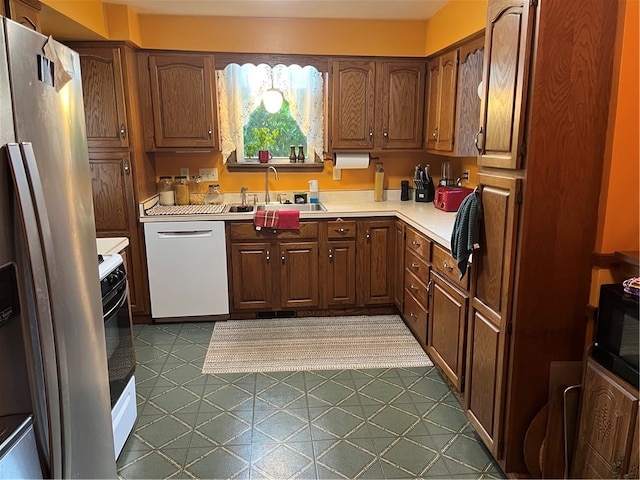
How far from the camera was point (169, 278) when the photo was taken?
144 inches

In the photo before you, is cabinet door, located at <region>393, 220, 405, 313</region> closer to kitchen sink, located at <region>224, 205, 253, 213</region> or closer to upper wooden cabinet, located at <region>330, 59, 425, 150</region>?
upper wooden cabinet, located at <region>330, 59, 425, 150</region>

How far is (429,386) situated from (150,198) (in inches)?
102

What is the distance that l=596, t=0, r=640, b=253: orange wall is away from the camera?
1632 millimetres

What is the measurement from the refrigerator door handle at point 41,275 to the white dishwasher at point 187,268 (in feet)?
8.57

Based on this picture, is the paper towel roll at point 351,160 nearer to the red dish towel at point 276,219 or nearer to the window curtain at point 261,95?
the window curtain at point 261,95

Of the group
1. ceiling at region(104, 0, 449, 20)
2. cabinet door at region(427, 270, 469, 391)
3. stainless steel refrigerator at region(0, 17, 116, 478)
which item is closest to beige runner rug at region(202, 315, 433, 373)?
cabinet door at region(427, 270, 469, 391)

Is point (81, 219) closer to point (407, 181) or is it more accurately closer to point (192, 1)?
point (192, 1)

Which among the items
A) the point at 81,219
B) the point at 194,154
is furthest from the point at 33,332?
the point at 194,154

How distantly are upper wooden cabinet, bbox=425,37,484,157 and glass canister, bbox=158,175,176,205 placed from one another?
88.0 inches

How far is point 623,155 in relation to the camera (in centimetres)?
170

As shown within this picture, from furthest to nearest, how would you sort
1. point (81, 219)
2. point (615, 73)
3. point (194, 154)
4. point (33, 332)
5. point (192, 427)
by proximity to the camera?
point (194, 154) → point (192, 427) → point (615, 73) → point (81, 219) → point (33, 332)

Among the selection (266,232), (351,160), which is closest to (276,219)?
(266,232)

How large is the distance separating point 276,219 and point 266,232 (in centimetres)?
15

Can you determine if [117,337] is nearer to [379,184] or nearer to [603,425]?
[603,425]
